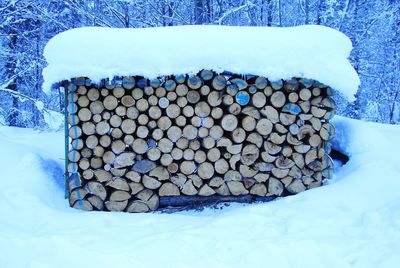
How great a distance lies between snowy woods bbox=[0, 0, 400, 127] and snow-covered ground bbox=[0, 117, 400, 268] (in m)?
4.92

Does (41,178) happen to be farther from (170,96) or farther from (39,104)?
(39,104)

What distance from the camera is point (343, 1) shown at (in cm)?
1073

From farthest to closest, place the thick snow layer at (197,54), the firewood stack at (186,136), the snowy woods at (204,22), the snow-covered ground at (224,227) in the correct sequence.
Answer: the snowy woods at (204,22) < the firewood stack at (186,136) < the thick snow layer at (197,54) < the snow-covered ground at (224,227)

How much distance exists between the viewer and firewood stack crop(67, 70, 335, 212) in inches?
→ 175

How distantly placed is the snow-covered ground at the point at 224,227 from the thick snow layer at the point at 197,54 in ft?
3.90

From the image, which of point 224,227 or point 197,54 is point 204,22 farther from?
point 224,227

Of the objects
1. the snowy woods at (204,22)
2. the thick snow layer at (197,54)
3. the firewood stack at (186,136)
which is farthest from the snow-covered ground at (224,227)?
the snowy woods at (204,22)

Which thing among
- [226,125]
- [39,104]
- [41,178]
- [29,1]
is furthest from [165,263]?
[29,1]

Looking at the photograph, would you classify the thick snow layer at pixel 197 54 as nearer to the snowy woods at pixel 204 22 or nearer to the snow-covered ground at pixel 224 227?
the snow-covered ground at pixel 224 227

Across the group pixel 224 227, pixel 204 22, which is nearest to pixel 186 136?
pixel 224 227

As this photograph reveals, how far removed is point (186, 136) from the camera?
14.8 feet

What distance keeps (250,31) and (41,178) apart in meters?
3.20

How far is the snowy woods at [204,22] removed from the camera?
9.55 m

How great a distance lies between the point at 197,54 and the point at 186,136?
967mm
